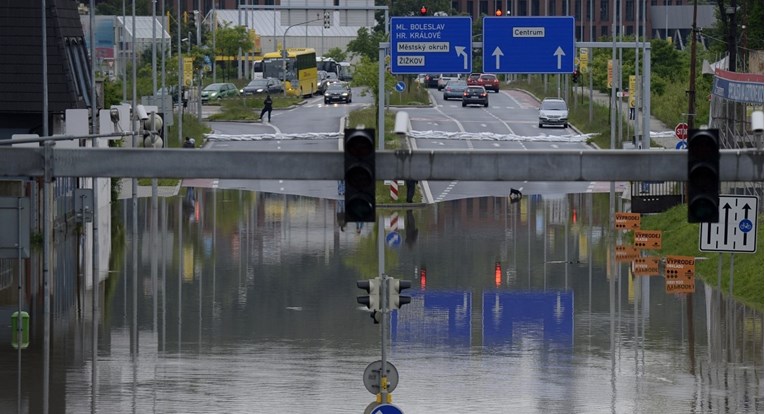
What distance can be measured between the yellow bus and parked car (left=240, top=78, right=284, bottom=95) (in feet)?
3.26

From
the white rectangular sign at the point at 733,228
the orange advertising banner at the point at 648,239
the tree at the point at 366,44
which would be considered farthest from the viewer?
the tree at the point at 366,44

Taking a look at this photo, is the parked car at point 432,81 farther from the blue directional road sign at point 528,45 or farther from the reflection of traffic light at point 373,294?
the reflection of traffic light at point 373,294

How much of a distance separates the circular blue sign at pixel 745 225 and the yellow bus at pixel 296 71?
266ft

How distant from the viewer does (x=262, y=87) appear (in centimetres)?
10769

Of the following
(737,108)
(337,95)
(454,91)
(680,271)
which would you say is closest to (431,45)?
(737,108)

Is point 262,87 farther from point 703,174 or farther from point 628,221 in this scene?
point 703,174

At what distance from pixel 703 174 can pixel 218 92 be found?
90742 millimetres

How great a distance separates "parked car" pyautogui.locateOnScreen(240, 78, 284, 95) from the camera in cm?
10656

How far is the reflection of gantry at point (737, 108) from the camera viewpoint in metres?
43.3

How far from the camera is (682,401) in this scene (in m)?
23.7

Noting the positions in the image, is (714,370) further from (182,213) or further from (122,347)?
(182,213)

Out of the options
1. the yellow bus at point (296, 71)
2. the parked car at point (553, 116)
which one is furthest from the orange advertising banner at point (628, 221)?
the yellow bus at point (296, 71)

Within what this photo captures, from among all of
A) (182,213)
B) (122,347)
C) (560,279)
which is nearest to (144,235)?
(182,213)

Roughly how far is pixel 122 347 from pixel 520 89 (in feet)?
312
